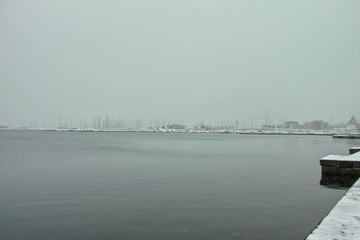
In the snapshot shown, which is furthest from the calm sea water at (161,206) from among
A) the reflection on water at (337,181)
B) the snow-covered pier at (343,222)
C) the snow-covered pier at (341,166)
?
the snow-covered pier at (343,222)

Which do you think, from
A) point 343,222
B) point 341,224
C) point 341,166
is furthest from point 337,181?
point 341,224

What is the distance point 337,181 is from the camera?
75.8 ft

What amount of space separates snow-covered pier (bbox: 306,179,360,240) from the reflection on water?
1039 centimetres

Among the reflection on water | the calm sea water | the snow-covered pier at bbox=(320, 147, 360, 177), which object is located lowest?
the reflection on water

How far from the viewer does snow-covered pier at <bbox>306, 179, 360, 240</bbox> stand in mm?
7836

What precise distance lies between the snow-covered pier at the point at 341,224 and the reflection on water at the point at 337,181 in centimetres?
1039

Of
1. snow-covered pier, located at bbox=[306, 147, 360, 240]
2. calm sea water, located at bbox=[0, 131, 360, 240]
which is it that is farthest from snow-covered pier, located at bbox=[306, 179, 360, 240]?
calm sea water, located at bbox=[0, 131, 360, 240]

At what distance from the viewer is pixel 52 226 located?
12172 mm

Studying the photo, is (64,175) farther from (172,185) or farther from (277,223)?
(277,223)

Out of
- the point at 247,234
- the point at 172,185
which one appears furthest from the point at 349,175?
the point at 247,234

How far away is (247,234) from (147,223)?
3761 mm

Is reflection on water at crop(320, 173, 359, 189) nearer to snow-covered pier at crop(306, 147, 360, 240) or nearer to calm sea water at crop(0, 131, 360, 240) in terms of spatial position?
calm sea water at crop(0, 131, 360, 240)

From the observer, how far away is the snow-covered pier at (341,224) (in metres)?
7.84

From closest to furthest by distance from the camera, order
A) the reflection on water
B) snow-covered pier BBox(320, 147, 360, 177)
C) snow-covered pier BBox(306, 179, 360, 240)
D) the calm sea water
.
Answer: snow-covered pier BBox(306, 179, 360, 240), the calm sea water, the reflection on water, snow-covered pier BBox(320, 147, 360, 177)
